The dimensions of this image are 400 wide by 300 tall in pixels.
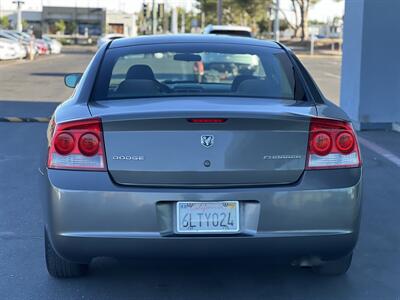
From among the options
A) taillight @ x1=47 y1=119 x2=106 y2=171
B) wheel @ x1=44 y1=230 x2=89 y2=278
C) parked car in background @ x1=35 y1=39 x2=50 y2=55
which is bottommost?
parked car in background @ x1=35 y1=39 x2=50 y2=55

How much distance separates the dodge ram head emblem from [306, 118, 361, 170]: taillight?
562mm

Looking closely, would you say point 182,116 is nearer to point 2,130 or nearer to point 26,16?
point 2,130

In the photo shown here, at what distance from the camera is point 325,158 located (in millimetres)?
3885

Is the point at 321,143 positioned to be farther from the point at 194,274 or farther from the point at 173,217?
the point at 194,274

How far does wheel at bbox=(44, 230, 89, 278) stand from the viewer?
14.2 ft

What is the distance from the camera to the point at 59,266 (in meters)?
4.39

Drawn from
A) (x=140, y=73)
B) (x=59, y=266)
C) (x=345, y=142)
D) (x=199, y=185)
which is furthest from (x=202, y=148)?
(x=140, y=73)

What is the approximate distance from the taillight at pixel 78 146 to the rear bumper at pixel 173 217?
6cm

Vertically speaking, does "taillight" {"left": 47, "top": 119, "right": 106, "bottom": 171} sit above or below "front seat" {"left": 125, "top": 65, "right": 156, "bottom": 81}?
below

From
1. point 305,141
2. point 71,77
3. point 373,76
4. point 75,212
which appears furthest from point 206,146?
point 373,76

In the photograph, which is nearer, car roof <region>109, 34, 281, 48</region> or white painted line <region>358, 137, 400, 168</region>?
Answer: car roof <region>109, 34, 281, 48</region>

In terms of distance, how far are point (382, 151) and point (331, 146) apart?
5687 millimetres

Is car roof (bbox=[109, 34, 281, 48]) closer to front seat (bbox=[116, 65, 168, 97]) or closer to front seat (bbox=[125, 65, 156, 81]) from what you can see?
front seat (bbox=[125, 65, 156, 81])

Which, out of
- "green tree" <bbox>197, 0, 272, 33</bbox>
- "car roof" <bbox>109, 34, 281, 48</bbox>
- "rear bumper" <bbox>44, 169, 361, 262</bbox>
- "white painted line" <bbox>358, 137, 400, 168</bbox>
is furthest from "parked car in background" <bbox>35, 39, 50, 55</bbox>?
"rear bumper" <bbox>44, 169, 361, 262</bbox>
